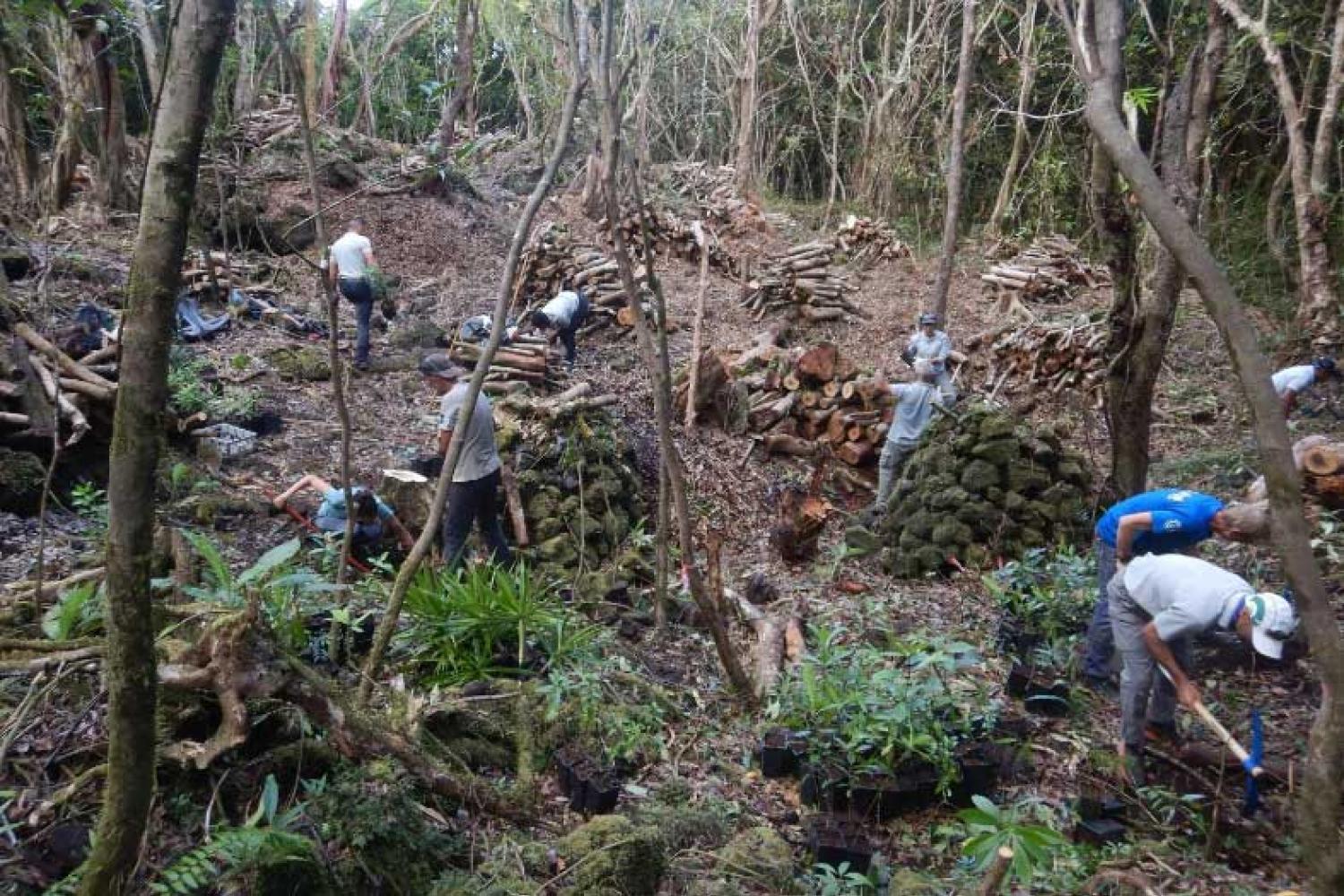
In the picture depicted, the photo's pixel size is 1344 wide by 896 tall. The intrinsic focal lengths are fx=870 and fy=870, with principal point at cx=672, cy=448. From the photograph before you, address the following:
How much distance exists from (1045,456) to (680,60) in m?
19.0

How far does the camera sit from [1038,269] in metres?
13.1

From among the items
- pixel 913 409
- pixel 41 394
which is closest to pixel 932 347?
pixel 913 409

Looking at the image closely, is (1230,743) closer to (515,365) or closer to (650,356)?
(650,356)

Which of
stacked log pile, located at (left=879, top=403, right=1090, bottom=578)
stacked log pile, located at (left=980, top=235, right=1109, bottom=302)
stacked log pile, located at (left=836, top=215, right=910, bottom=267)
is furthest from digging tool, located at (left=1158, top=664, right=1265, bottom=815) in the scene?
stacked log pile, located at (left=836, top=215, right=910, bottom=267)

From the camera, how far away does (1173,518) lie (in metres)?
4.37

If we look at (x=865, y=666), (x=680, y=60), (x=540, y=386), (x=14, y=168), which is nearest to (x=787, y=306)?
(x=540, y=386)

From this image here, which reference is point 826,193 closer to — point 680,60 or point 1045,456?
point 680,60

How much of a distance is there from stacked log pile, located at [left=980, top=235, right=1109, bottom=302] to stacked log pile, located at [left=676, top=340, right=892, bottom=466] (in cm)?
460

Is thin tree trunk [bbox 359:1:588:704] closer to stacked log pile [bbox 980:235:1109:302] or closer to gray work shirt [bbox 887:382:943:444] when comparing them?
gray work shirt [bbox 887:382:943:444]

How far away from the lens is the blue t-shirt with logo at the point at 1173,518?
434 centimetres

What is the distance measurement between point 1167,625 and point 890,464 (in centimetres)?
438

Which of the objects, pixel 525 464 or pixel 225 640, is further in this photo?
pixel 525 464

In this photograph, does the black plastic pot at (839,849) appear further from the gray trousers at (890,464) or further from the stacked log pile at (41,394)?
the stacked log pile at (41,394)

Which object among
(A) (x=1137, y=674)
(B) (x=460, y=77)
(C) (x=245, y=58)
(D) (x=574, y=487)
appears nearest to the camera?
(A) (x=1137, y=674)
